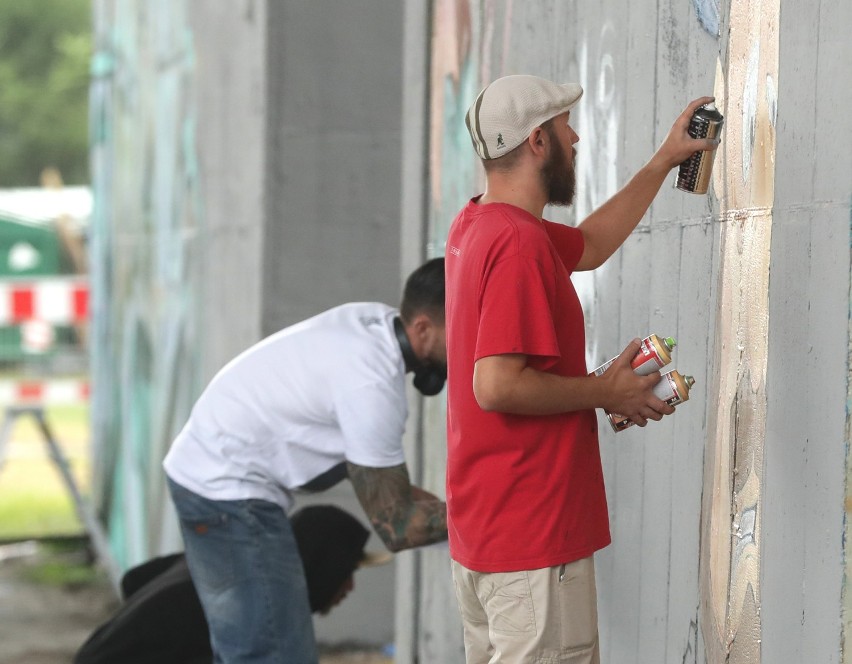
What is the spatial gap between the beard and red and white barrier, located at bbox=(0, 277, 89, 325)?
915 centimetres

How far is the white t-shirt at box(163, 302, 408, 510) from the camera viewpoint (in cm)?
383

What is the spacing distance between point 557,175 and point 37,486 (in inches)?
446

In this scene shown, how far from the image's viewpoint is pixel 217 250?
6828 mm

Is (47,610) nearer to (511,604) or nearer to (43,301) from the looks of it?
(43,301)

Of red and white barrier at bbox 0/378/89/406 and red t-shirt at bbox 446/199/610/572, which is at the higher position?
red t-shirt at bbox 446/199/610/572

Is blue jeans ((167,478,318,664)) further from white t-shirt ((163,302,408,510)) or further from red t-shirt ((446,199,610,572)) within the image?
red t-shirt ((446,199,610,572))

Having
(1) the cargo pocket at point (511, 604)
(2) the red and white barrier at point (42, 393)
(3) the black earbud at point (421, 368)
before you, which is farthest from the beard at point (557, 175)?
(2) the red and white barrier at point (42, 393)

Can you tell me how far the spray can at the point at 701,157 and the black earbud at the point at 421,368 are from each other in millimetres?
1350

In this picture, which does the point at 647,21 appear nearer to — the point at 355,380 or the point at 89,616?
the point at 355,380

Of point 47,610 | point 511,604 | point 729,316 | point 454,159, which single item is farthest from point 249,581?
point 47,610

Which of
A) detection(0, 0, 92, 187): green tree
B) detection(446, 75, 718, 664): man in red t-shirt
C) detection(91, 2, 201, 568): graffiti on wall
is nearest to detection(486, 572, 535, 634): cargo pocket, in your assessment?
detection(446, 75, 718, 664): man in red t-shirt

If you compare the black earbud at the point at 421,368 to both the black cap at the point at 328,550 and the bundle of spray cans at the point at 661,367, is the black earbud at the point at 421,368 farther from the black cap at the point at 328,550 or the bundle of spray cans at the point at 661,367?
the bundle of spray cans at the point at 661,367

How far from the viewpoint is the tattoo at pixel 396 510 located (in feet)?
12.2

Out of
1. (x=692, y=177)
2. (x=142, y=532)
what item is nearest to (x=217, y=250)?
(x=142, y=532)
